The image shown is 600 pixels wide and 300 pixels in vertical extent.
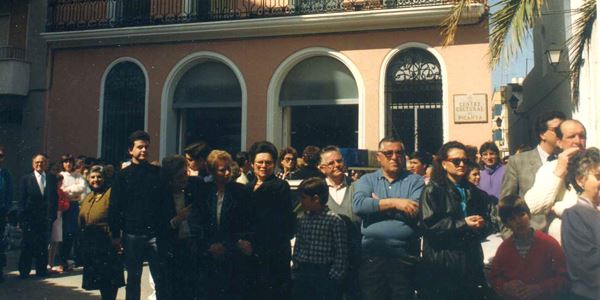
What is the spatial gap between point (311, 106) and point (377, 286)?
29.7 ft

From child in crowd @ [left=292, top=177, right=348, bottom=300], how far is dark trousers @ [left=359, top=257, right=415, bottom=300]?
229mm

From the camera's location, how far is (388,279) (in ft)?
13.7

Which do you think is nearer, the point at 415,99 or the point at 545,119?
the point at 545,119

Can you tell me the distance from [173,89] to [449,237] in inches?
430

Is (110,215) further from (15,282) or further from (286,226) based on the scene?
(15,282)

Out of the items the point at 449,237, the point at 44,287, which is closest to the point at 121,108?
the point at 44,287

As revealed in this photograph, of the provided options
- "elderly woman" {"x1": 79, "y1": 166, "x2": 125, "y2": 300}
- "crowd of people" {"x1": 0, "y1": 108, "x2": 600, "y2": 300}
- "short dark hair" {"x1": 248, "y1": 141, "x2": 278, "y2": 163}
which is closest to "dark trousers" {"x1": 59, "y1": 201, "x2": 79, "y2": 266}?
"crowd of people" {"x1": 0, "y1": 108, "x2": 600, "y2": 300}

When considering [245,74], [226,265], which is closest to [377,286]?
[226,265]

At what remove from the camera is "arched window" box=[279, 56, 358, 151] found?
496 inches

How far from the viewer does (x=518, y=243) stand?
152 inches

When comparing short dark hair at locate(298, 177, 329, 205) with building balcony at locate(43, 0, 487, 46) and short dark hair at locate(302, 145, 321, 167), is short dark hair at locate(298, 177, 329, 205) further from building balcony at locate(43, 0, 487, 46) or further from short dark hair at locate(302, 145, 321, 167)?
building balcony at locate(43, 0, 487, 46)

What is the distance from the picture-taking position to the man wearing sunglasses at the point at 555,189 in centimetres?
384

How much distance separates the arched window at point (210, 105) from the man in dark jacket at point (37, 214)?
6024 mm

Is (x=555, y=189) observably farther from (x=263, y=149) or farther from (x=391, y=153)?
(x=263, y=149)
